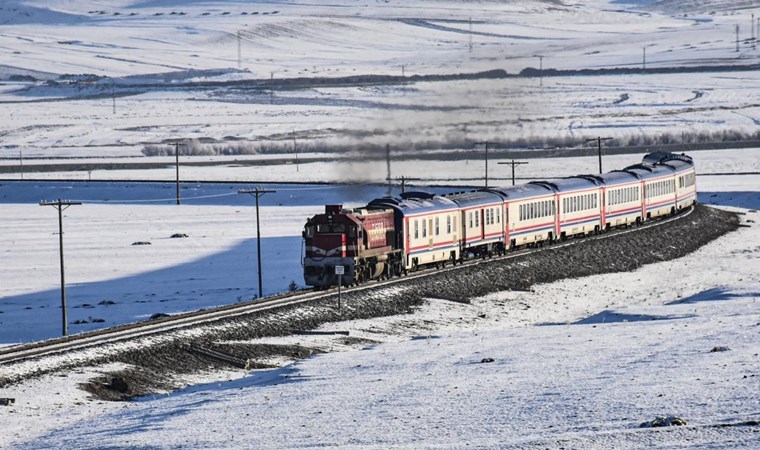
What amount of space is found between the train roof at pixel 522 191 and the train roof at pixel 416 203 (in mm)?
5791

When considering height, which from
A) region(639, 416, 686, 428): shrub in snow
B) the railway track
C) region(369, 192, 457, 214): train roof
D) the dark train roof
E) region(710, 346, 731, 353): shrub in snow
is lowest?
the railway track

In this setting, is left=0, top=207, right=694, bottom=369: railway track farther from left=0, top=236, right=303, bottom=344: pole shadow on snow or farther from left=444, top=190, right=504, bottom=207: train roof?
left=0, top=236, right=303, bottom=344: pole shadow on snow

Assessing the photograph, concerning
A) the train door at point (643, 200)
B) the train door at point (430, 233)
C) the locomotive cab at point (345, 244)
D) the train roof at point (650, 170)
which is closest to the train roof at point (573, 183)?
the train door at point (643, 200)

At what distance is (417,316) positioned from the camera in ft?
165

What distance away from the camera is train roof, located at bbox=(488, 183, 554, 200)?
64438 millimetres

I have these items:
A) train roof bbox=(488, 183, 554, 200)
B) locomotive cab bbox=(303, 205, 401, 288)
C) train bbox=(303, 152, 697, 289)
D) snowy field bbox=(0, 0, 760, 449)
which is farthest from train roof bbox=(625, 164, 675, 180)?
locomotive cab bbox=(303, 205, 401, 288)

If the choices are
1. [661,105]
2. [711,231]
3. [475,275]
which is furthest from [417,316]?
[661,105]

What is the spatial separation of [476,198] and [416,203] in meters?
5.34

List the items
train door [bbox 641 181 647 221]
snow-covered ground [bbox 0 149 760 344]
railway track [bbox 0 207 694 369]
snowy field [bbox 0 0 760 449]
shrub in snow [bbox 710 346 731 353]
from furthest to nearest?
train door [bbox 641 181 647 221] < snow-covered ground [bbox 0 149 760 344] < railway track [bbox 0 207 694 369] < shrub in snow [bbox 710 346 731 353] < snowy field [bbox 0 0 760 449]

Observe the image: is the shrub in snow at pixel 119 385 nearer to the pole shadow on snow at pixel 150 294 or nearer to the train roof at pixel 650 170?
the pole shadow on snow at pixel 150 294

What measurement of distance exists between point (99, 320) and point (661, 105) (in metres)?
150

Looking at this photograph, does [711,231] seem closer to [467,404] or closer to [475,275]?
[475,275]

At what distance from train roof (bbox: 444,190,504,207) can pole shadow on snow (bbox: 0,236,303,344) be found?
26.2 ft

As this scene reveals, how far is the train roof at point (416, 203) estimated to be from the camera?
55.0m
